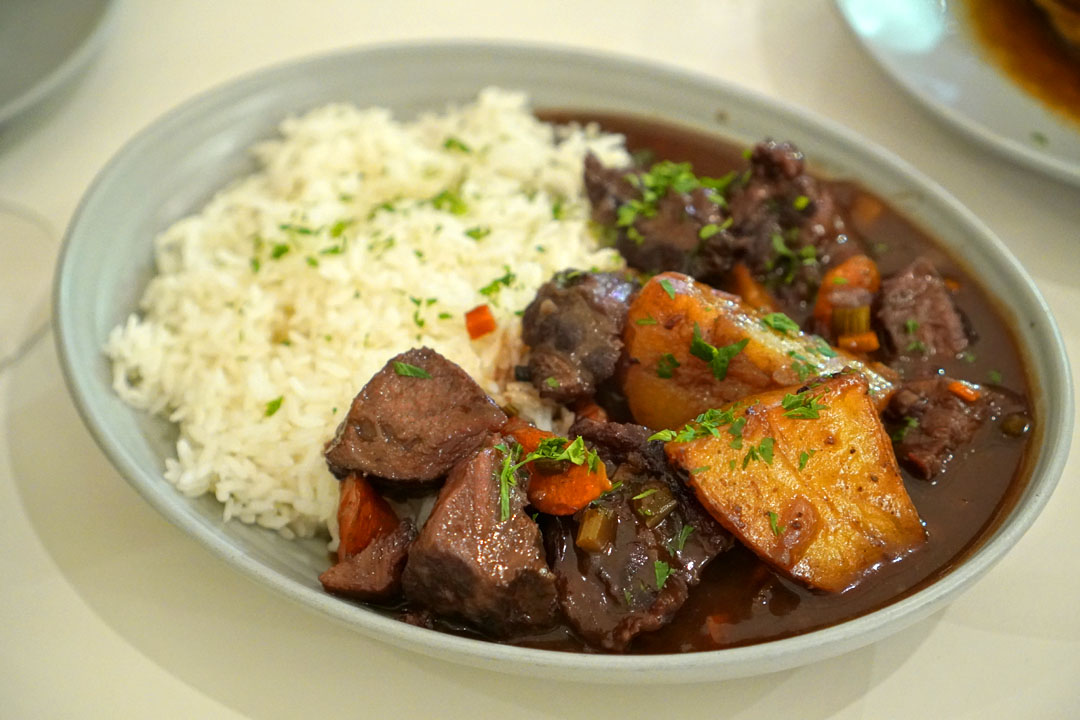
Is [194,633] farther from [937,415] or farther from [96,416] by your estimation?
[937,415]

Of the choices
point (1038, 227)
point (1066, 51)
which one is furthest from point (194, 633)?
point (1066, 51)

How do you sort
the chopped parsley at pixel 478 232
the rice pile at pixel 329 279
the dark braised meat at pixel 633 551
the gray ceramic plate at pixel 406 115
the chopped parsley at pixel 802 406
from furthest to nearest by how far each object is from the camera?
the chopped parsley at pixel 478 232 → the rice pile at pixel 329 279 → the chopped parsley at pixel 802 406 → the dark braised meat at pixel 633 551 → the gray ceramic plate at pixel 406 115

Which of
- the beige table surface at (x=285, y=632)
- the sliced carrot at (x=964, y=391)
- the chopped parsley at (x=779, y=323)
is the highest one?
the sliced carrot at (x=964, y=391)

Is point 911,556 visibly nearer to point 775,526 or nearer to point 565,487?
point 775,526

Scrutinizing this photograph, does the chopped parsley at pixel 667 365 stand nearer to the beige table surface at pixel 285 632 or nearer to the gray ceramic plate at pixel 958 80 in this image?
the beige table surface at pixel 285 632

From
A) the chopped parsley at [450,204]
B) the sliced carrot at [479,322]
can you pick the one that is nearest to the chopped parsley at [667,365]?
the sliced carrot at [479,322]

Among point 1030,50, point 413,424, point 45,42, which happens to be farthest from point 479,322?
point 1030,50
